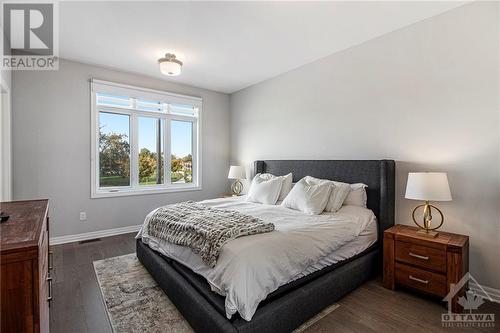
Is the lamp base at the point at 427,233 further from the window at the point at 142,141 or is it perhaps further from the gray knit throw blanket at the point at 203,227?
the window at the point at 142,141

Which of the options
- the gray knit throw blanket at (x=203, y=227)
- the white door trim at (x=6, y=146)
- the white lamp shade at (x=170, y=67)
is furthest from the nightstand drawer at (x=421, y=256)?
the white door trim at (x=6, y=146)

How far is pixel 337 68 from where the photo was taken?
348 cm

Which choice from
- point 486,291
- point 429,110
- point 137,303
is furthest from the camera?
point 429,110

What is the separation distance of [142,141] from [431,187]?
14.5ft

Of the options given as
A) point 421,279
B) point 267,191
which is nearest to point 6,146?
point 267,191

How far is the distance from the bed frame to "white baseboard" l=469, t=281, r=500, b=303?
0.82 m

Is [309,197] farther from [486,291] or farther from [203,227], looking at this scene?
[486,291]

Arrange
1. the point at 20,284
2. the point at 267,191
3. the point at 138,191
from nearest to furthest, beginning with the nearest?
1. the point at 20,284
2. the point at 267,191
3. the point at 138,191

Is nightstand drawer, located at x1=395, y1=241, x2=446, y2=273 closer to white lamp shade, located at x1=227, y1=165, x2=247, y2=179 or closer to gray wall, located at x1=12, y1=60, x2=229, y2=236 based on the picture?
white lamp shade, located at x1=227, y1=165, x2=247, y2=179

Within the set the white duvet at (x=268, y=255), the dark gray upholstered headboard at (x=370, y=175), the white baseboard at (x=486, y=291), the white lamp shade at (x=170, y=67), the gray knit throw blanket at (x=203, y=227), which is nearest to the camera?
the white duvet at (x=268, y=255)

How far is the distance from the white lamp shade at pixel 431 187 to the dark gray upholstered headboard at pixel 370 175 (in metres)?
0.46

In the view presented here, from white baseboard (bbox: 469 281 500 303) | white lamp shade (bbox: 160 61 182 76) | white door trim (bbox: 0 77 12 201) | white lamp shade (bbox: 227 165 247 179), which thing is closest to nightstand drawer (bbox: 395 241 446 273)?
white baseboard (bbox: 469 281 500 303)

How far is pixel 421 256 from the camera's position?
7.38 feet

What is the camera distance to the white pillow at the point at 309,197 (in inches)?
110
